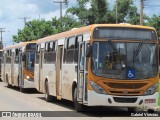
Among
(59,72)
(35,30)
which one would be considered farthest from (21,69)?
(35,30)

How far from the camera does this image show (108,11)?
234ft

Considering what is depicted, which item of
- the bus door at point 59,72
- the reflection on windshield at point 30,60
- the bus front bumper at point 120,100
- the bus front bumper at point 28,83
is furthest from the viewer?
the reflection on windshield at point 30,60

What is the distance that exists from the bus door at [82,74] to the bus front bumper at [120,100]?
50cm

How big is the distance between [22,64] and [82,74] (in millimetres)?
14300

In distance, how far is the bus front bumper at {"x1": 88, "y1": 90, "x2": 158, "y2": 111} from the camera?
1636 centimetres

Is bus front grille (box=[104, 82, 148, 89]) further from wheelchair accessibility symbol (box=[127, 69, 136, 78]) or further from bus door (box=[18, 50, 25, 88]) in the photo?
bus door (box=[18, 50, 25, 88])

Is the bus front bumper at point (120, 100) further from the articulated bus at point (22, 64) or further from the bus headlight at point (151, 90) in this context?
the articulated bus at point (22, 64)

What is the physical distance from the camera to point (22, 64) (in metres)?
31.2

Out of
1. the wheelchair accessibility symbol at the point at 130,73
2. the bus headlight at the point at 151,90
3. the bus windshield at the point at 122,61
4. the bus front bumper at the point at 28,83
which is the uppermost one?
the bus windshield at the point at 122,61

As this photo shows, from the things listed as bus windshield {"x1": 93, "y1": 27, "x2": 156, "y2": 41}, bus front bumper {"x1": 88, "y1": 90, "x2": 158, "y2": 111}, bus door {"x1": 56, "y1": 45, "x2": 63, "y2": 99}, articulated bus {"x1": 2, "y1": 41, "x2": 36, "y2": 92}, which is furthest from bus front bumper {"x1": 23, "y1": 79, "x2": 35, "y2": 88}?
bus front bumper {"x1": 88, "y1": 90, "x2": 158, "y2": 111}

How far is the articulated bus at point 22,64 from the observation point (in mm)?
30406

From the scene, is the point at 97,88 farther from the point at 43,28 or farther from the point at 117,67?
the point at 43,28

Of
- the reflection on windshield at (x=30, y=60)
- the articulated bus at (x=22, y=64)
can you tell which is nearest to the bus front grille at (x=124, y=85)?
the articulated bus at (x=22, y=64)

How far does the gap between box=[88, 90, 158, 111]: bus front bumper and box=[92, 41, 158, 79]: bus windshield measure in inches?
25.1
